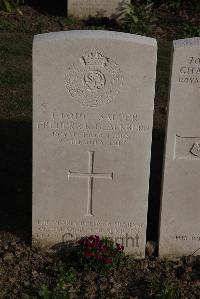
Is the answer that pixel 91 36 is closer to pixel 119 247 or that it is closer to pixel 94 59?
pixel 94 59

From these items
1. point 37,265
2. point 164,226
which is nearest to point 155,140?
point 164,226

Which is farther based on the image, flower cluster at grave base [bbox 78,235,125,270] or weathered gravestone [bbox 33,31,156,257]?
flower cluster at grave base [bbox 78,235,125,270]

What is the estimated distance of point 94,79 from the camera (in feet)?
17.6

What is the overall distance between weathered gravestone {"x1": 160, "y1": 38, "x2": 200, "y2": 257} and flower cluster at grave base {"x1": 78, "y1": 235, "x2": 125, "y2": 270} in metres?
0.45

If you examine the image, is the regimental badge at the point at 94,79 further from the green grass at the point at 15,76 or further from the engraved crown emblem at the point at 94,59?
the green grass at the point at 15,76

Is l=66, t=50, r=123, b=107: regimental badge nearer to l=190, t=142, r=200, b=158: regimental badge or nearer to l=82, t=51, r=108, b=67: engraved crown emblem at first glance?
l=82, t=51, r=108, b=67: engraved crown emblem

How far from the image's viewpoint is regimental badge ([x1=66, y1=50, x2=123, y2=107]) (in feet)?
17.4

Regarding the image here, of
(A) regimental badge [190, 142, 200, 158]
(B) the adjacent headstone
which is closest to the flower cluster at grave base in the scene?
(A) regimental badge [190, 142, 200, 158]

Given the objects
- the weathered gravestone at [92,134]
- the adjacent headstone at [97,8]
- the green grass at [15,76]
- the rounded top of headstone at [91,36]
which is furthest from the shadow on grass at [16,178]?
the adjacent headstone at [97,8]

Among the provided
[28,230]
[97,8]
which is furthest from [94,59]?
[97,8]

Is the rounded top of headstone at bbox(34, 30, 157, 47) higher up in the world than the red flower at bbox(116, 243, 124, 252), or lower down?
higher up

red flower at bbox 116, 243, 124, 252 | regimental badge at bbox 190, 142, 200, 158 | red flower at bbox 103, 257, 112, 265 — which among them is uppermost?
regimental badge at bbox 190, 142, 200, 158

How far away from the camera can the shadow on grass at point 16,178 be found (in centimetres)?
627

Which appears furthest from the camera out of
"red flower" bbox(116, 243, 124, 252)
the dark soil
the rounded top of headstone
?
"red flower" bbox(116, 243, 124, 252)
